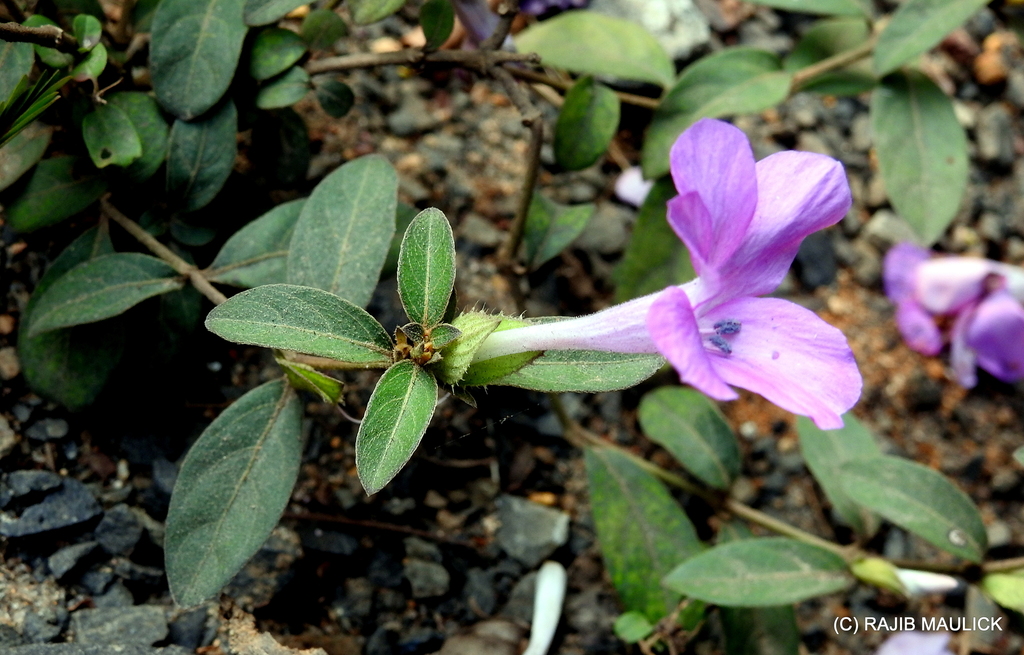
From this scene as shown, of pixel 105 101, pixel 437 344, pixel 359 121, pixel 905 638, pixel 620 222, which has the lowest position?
pixel 905 638

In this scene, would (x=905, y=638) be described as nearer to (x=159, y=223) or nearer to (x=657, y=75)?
(x=657, y=75)

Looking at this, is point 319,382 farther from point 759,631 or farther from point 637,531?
point 759,631

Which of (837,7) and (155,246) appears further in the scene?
(837,7)

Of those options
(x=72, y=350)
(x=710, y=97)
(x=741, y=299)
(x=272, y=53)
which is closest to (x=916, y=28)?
(x=710, y=97)

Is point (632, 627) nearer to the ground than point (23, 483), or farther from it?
nearer to the ground

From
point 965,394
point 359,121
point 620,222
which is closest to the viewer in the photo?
point 359,121

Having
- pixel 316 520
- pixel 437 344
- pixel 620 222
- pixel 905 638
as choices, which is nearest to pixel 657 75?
pixel 620 222

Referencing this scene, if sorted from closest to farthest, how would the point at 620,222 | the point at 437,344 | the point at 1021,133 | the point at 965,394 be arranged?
1. the point at 437,344
2. the point at 620,222
3. the point at 965,394
4. the point at 1021,133

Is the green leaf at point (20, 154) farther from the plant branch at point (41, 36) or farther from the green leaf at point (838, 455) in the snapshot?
the green leaf at point (838, 455)
